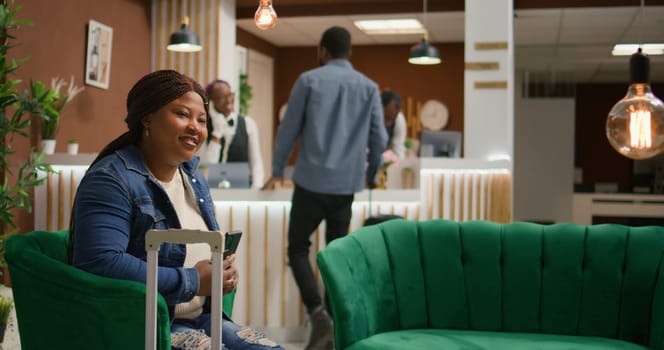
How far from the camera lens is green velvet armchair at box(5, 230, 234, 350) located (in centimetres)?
207

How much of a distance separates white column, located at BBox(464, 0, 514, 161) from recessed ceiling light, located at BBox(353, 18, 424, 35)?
101 inches

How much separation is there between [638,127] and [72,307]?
67.3 inches

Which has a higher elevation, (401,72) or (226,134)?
(401,72)

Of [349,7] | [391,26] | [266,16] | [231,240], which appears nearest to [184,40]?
[349,7]

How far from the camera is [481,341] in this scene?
295 centimetres

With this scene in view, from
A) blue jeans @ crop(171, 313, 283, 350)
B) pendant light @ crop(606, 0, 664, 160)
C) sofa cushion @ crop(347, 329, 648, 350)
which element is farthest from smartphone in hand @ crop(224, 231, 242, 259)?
pendant light @ crop(606, 0, 664, 160)

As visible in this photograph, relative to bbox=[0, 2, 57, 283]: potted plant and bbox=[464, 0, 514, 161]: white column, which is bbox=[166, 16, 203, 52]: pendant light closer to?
bbox=[0, 2, 57, 283]: potted plant

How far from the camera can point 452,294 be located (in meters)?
3.23

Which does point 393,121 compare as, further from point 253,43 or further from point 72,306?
point 72,306

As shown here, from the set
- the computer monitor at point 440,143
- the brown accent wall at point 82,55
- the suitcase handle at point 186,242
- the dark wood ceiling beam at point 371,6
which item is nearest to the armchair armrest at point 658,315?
the suitcase handle at point 186,242

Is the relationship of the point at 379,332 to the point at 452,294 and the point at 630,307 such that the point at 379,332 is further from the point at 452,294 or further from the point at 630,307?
the point at 630,307

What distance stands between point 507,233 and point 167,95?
1.60 m

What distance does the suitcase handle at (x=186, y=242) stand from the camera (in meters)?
1.94

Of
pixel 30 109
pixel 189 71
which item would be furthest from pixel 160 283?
pixel 189 71
